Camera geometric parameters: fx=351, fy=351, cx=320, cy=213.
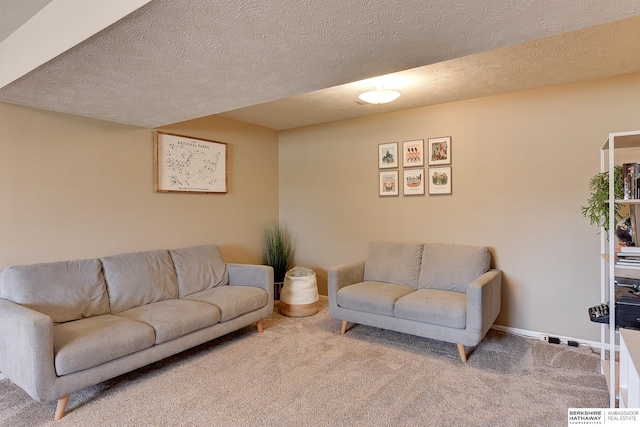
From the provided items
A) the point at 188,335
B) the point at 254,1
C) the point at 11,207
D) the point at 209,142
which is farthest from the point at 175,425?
the point at 209,142

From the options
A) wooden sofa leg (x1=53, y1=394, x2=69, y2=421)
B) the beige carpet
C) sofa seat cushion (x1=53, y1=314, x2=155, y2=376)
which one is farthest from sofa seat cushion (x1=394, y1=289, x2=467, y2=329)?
wooden sofa leg (x1=53, y1=394, x2=69, y2=421)

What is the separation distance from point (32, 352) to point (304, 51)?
7.19 feet

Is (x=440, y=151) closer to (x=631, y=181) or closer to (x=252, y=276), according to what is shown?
(x=631, y=181)

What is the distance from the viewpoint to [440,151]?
371 cm

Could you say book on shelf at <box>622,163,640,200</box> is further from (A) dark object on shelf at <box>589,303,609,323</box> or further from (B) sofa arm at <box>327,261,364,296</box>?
(B) sofa arm at <box>327,261,364,296</box>

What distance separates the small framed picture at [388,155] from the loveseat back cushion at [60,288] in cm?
299

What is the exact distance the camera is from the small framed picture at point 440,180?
145 inches

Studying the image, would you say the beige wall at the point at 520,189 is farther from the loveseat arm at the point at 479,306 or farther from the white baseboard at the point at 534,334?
the loveseat arm at the point at 479,306

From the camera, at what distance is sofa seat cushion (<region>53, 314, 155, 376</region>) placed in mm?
2051

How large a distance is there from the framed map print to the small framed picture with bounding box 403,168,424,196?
2.09 m

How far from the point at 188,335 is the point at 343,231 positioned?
89.6 inches

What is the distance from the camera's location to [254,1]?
1.33 meters

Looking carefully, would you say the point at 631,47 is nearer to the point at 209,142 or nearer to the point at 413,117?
the point at 413,117

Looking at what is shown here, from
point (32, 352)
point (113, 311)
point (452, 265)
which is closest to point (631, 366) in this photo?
point (452, 265)
